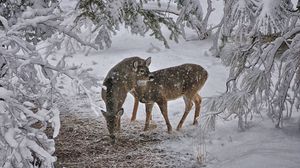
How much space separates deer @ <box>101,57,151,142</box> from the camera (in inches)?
320

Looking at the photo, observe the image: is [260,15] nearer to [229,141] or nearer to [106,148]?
[229,141]

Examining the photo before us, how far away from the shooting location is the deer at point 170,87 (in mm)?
8539

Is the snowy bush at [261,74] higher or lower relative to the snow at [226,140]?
Result: higher

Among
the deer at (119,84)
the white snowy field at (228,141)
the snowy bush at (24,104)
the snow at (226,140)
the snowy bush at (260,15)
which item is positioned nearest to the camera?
the snowy bush at (24,104)

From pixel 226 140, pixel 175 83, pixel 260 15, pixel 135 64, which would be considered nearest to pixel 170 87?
pixel 175 83

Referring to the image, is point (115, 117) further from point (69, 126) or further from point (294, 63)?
point (294, 63)

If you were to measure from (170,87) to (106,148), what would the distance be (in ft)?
5.67

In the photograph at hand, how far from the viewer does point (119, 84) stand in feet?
27.8

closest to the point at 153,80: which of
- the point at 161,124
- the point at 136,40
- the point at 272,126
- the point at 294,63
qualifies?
the point at 161,124

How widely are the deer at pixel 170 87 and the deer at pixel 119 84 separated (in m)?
0.15

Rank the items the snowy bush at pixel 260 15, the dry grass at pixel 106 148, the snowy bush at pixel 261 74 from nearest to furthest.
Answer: the snowy bush at pixel 260 15 → the snowy bush at pixel 261 74 → the dry grass at pixel 106 148

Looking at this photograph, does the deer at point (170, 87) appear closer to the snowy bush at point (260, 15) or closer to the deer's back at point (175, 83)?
the deer's back at point (175, 83)

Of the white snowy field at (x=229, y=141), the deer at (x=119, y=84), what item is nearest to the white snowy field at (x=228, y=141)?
the white snowy field at (x=229, y=141)

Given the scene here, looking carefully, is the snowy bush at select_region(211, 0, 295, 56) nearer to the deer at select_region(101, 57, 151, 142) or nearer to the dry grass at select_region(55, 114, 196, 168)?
the dry grass at select_region(55, 114, 196, 168)
